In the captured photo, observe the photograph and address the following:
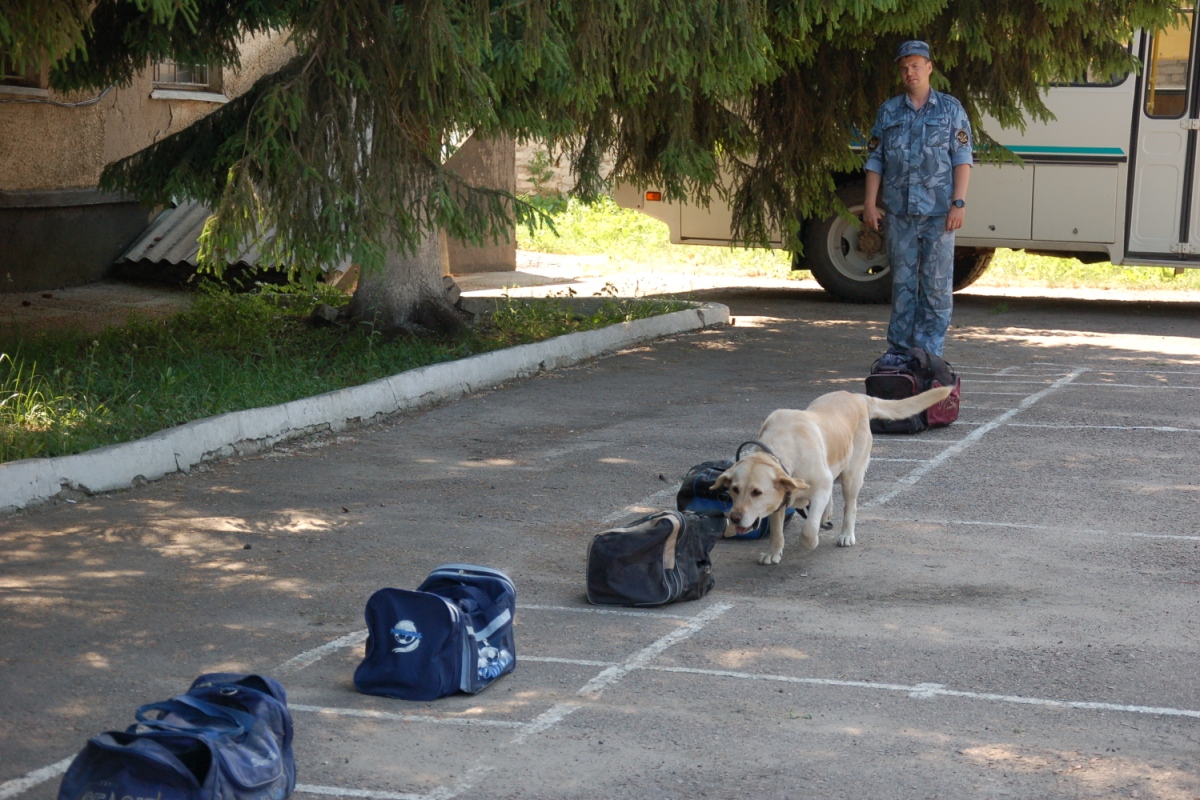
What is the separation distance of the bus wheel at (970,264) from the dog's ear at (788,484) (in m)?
10.6

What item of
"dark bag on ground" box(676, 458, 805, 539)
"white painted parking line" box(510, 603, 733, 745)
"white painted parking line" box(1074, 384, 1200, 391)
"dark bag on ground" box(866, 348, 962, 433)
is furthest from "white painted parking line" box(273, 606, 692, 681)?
"white painted parking line" box(1074, 384, 1200, 391)

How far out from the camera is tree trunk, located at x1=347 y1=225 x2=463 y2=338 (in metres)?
10.4

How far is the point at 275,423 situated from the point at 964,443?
397 cm

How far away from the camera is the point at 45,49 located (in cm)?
571

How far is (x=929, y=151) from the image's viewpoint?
28.9 ft

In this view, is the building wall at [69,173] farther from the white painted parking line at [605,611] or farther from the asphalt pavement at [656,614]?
the white painted parking line at [605,611]

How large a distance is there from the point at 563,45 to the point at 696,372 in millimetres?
3424

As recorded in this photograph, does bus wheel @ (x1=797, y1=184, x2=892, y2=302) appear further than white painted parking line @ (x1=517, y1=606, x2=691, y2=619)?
Yes

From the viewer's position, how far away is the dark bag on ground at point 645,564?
4984 mm

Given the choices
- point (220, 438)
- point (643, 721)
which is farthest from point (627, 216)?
point (643, 721)

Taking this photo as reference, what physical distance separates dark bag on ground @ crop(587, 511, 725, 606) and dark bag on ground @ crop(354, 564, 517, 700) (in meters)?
0.86

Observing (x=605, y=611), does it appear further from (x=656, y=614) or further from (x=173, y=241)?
(x=173, y=241)

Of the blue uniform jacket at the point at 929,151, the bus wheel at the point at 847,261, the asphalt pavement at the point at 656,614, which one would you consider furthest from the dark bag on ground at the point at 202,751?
the bus wheel at the point at 847,261

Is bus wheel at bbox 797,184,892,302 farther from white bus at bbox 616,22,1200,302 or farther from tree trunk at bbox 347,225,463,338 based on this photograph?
tree trunk at bbox 347,225,463,338
